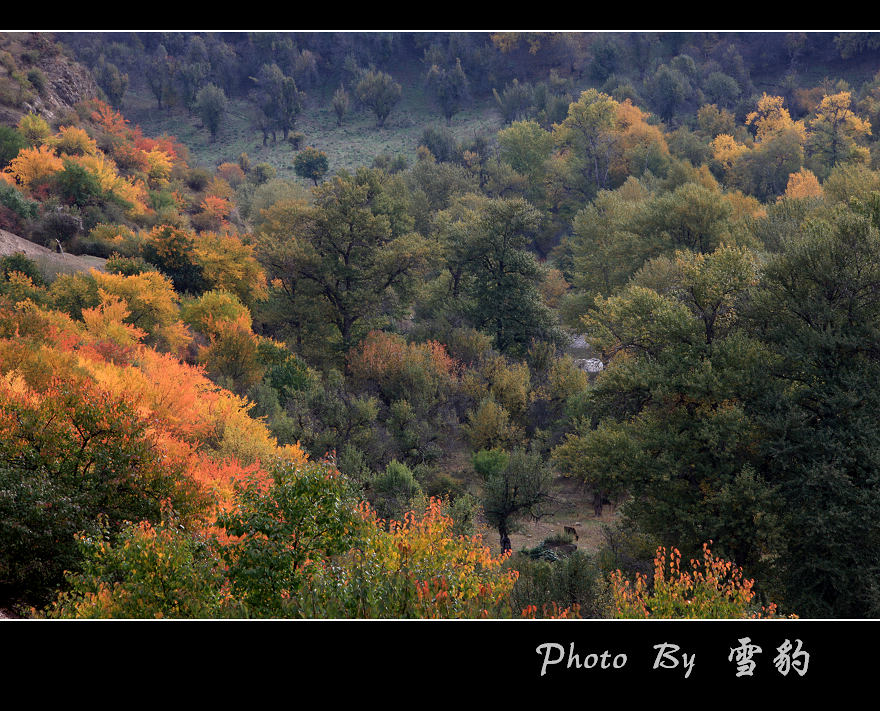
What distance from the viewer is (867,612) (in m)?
22.4

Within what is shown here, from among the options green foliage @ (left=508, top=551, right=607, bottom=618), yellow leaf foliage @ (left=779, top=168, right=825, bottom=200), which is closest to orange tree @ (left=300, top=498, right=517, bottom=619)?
green foliage @ (left=508, top=551, right=607, bottom=618)

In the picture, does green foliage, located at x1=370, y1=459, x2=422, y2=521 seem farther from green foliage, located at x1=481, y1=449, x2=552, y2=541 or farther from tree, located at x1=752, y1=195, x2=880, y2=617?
tree, located at x1=752, y1=195, x2=880, y2=617

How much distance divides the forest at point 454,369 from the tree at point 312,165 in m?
0.76

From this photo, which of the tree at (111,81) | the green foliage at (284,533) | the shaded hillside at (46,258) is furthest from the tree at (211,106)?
the green foliage at (284,533)

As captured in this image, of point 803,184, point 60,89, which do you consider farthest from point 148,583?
point 60,89

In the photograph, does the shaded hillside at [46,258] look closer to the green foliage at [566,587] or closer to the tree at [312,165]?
the green foliage at [566,587]

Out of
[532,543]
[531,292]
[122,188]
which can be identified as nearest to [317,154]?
[122,188]

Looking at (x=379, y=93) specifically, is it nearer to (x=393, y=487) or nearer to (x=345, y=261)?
(x=345, y=261)

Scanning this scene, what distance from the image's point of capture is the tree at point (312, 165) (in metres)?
101

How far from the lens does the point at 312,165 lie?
101 meters

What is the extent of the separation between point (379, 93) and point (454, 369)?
8864 cm

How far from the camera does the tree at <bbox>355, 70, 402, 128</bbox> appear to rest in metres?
122

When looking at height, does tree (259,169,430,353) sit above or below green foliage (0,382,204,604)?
below

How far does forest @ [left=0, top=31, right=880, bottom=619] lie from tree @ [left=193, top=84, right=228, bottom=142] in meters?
26.8
